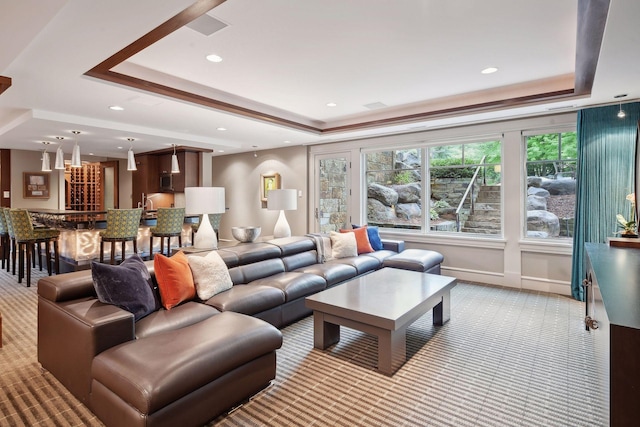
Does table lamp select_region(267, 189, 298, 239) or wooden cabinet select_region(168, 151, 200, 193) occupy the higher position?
wooden cabinet select_region(168, 151, 200, 193)

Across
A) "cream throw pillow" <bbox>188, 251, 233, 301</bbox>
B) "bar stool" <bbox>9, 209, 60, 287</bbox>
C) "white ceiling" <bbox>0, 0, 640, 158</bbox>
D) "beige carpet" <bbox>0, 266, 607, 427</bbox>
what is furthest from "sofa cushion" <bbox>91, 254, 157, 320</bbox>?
"bar stool" <bbox>9, 209, 60, 287</bbox>

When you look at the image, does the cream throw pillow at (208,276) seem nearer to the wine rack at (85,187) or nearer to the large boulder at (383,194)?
the large boulder at (383,194)

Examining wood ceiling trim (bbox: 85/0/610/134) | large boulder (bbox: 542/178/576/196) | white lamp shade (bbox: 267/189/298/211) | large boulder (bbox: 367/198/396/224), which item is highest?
wood ceiling trim (bbox: 85/0/610/134)

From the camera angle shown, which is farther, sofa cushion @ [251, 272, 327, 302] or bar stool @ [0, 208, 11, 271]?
bar stool @ [0, 208, 11, 271]

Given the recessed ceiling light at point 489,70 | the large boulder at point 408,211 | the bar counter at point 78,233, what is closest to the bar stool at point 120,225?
the bar counter at point 78,233

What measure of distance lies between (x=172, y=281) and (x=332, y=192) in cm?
464

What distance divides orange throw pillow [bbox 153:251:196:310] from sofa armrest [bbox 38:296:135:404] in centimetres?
48

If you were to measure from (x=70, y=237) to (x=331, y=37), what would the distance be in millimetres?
5158

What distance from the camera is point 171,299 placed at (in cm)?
274

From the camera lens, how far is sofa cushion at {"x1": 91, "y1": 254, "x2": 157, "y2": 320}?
230 cm

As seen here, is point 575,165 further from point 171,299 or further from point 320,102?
point 171,299

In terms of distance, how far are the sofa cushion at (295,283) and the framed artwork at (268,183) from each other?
13.6 feet

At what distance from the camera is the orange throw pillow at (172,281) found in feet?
9.01

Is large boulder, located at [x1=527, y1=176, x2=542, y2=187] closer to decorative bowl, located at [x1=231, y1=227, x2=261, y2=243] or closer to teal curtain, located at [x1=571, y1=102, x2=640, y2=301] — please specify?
teal curtain, located at [x1=571, y1=102, x2=640, y2=301]
